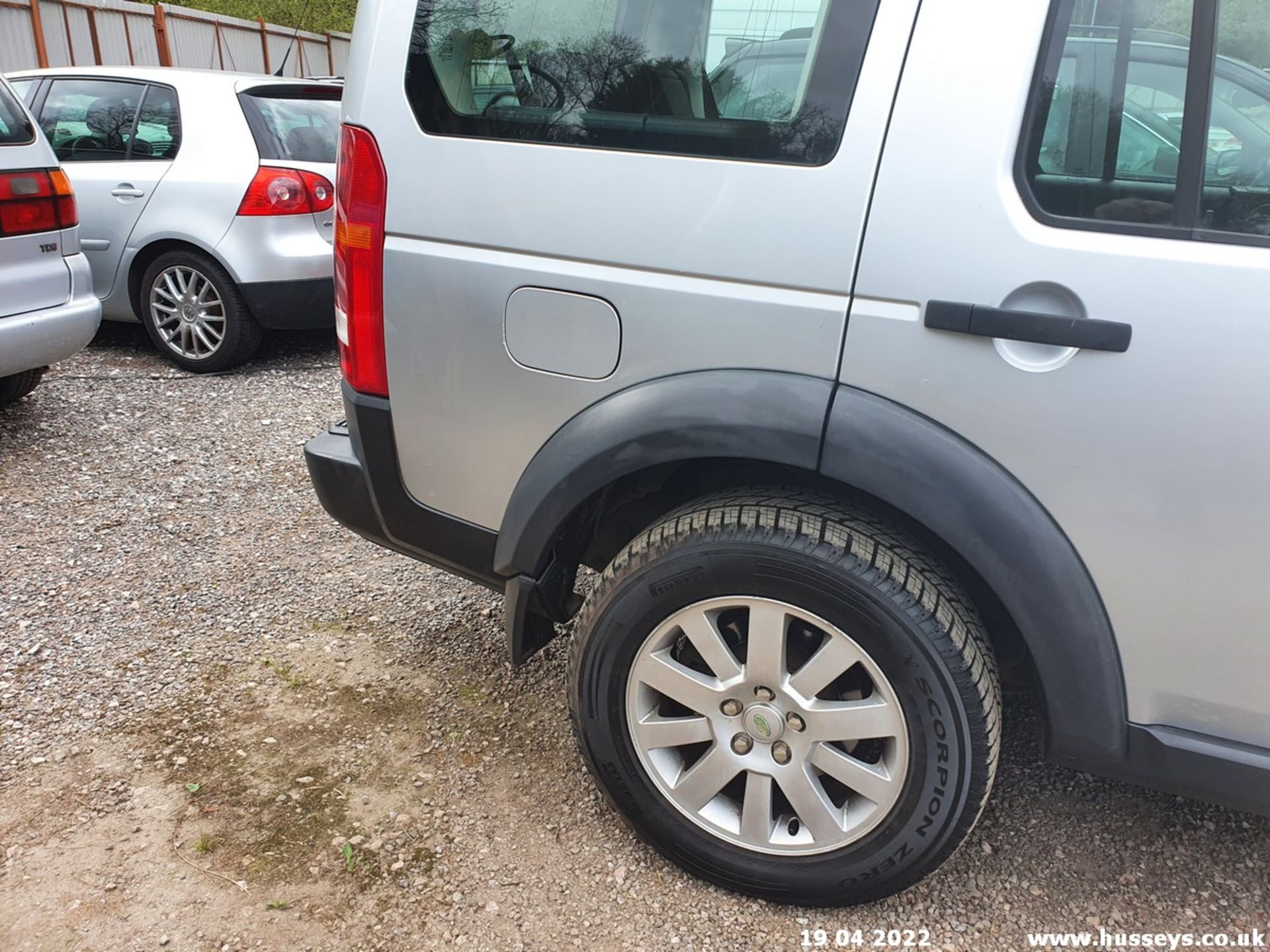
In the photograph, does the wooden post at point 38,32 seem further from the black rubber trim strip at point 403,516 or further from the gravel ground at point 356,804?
the black rubber trim strip at point 403,516

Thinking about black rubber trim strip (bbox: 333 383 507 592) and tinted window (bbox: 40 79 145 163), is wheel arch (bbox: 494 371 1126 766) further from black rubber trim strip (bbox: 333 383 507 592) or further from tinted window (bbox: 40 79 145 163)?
tinted window (bbox: 40 79 145 163)

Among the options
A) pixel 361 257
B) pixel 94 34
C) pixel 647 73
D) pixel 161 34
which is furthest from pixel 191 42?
pixel 647 73

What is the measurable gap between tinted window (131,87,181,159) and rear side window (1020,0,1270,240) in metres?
Answer: 4.86

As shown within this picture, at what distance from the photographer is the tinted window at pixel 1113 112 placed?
4.78 ft

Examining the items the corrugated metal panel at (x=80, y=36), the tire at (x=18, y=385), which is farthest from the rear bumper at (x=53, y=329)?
the corrugated metal panel at (x=80, y=36)

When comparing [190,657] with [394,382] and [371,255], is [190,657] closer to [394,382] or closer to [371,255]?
[394,382]

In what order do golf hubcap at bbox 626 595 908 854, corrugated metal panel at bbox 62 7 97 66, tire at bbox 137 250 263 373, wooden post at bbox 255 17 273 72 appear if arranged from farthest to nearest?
wooden post at bbox 255 17 273 72, corrugated metal panel at bbox 62 7 97 66, tire at bbox 137 250 263 373, golf hubcap at bbox 626 595 908 854

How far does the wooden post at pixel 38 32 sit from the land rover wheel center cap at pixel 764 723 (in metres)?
10.9

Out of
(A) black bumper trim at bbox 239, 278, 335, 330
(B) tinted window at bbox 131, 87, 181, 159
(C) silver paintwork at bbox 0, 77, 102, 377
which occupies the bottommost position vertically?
(A) black bumper trim at bbox 239, 278, 335, 330

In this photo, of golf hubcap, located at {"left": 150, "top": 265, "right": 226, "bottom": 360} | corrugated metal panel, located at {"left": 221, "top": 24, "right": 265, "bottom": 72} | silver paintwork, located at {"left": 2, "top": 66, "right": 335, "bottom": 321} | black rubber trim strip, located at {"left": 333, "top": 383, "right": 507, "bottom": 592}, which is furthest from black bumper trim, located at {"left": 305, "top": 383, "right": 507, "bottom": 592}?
corrugated metal panel, located at {"left": 221, "top": 24, "right": 265, "bottom": 72}

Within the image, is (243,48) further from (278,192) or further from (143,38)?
(278,192)

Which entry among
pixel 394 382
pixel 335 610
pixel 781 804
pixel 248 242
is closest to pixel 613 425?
pixel 394 382

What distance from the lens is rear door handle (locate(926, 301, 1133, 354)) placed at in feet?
4.79

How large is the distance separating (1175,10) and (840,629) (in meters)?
1.11
